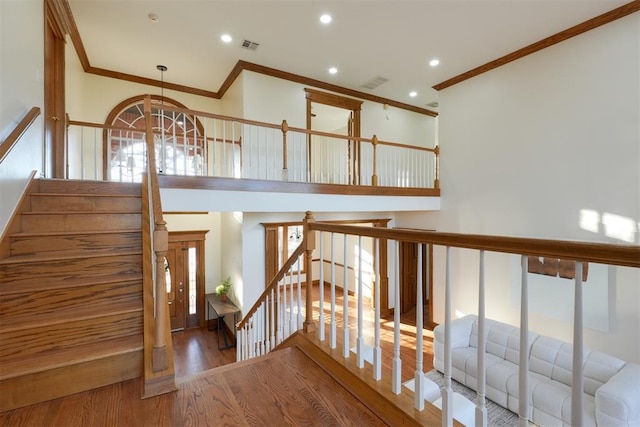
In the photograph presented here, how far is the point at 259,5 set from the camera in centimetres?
381

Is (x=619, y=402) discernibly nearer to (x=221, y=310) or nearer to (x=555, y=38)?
(x=555, y=38)

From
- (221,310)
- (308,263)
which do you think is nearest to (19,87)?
(308,263)

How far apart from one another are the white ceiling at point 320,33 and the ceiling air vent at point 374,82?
142 millimetres

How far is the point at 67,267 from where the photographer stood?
2156 mm

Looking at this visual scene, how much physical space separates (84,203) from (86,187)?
0.29 meters

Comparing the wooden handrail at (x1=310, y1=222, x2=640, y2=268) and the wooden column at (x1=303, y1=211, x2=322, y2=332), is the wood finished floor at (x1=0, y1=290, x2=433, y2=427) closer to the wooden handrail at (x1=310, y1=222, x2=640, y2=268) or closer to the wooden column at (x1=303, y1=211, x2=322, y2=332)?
the wooden column at (x1=303, y1=211, x2=322, y2=332)

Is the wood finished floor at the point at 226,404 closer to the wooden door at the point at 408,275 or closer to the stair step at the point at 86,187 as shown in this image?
the stair step at the point at 86,187

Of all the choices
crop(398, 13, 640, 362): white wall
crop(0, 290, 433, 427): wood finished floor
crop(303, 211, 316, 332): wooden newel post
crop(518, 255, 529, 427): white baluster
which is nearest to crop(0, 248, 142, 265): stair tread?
crop(0, 290, 433, 427): wood finished floor

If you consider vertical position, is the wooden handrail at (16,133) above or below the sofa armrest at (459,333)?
above

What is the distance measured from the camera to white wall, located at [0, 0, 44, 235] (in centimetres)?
226

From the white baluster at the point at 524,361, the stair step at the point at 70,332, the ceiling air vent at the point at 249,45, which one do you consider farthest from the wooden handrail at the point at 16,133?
the white baluster at the point at 524,361

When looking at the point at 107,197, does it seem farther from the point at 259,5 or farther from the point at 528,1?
the point at 528,1

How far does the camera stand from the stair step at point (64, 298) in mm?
1856

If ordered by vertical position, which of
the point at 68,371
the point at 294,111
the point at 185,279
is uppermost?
the point at 294,111
